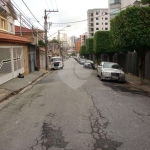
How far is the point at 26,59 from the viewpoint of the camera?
24.8 metres

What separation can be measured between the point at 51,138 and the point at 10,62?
14.2m

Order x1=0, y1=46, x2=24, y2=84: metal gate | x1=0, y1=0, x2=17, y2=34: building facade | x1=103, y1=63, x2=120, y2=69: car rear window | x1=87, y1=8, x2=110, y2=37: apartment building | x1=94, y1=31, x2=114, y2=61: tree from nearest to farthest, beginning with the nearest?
x1=0, y1=46, x2=24, y2=84: metal gate < x1=103, y1=63, x2=120, y2=69: car rear window < x1=0, y1=0, x2=17, y2=34: building facade < x1=94, y1=31, x2=114, y2=61: tree < x1=87, y1=8, x2=110, y2=37: apartment building

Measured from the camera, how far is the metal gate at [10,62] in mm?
16008

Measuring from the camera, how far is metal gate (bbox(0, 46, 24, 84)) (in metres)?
16.0

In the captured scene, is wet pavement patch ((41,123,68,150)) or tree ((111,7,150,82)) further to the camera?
tree ((111,7,150,82))

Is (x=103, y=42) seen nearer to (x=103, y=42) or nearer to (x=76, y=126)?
(x=103, y=42)

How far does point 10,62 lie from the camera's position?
18.2 meters

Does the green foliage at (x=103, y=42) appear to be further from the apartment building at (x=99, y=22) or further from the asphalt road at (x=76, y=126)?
the apartment building at (x=99, y=22)

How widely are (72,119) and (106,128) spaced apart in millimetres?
1218

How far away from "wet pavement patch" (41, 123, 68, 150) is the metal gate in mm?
10687

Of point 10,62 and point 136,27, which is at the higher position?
point 136,27

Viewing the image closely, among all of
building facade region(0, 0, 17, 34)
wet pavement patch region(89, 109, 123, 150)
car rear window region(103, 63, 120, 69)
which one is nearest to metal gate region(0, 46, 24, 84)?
building facade region(0, 0, 17, 34)

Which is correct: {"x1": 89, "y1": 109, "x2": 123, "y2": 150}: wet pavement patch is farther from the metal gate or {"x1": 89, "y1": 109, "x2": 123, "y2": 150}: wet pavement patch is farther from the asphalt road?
the metal gate

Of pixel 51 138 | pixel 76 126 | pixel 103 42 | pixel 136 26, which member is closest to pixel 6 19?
pixel 103 42
